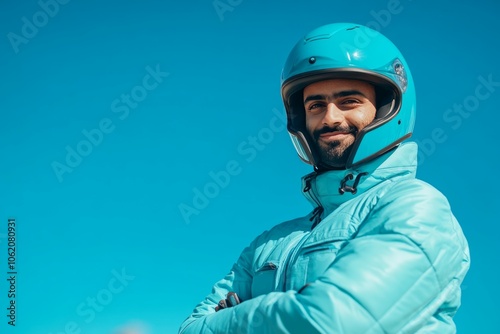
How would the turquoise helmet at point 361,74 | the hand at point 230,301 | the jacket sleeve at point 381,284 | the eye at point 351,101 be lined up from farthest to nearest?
1. the eye at point 351,101
2. the turquoise helmet at point 361,74
3. the hand at point 230,301
4. the jacket sleeve at point 381,284

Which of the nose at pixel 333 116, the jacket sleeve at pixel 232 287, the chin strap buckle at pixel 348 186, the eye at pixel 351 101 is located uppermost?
the eye at pixel 351 101

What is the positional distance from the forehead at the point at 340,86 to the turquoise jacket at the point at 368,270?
0.56m

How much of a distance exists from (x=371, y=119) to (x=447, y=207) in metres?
0.99

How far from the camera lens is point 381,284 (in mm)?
2533

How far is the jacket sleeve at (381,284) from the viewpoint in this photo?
2.48m

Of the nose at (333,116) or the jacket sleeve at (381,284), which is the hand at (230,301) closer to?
the jacket sleeve at (381,284)

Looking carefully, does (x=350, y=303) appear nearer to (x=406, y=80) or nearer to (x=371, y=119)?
(x=371, y=119)

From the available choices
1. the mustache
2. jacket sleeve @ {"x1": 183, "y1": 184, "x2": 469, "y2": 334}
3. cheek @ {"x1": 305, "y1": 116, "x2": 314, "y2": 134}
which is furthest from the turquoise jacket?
cheek @ {"x1": 305, "y1": 116, "x2": 314, "y2": 134}

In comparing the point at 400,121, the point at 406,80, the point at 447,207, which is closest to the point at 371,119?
the point at 400,121

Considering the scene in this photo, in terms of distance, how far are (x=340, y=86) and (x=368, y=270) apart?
63.5 inches

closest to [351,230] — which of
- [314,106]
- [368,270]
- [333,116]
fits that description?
[368,270]

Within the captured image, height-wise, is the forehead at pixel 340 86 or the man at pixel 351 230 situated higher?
the forehead at pixel 340 86

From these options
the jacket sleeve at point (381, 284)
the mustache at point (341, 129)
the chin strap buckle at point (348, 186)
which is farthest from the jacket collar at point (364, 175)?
the jacket sleeve at point (381, 284)

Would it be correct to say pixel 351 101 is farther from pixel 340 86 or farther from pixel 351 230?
pixel 351 230
